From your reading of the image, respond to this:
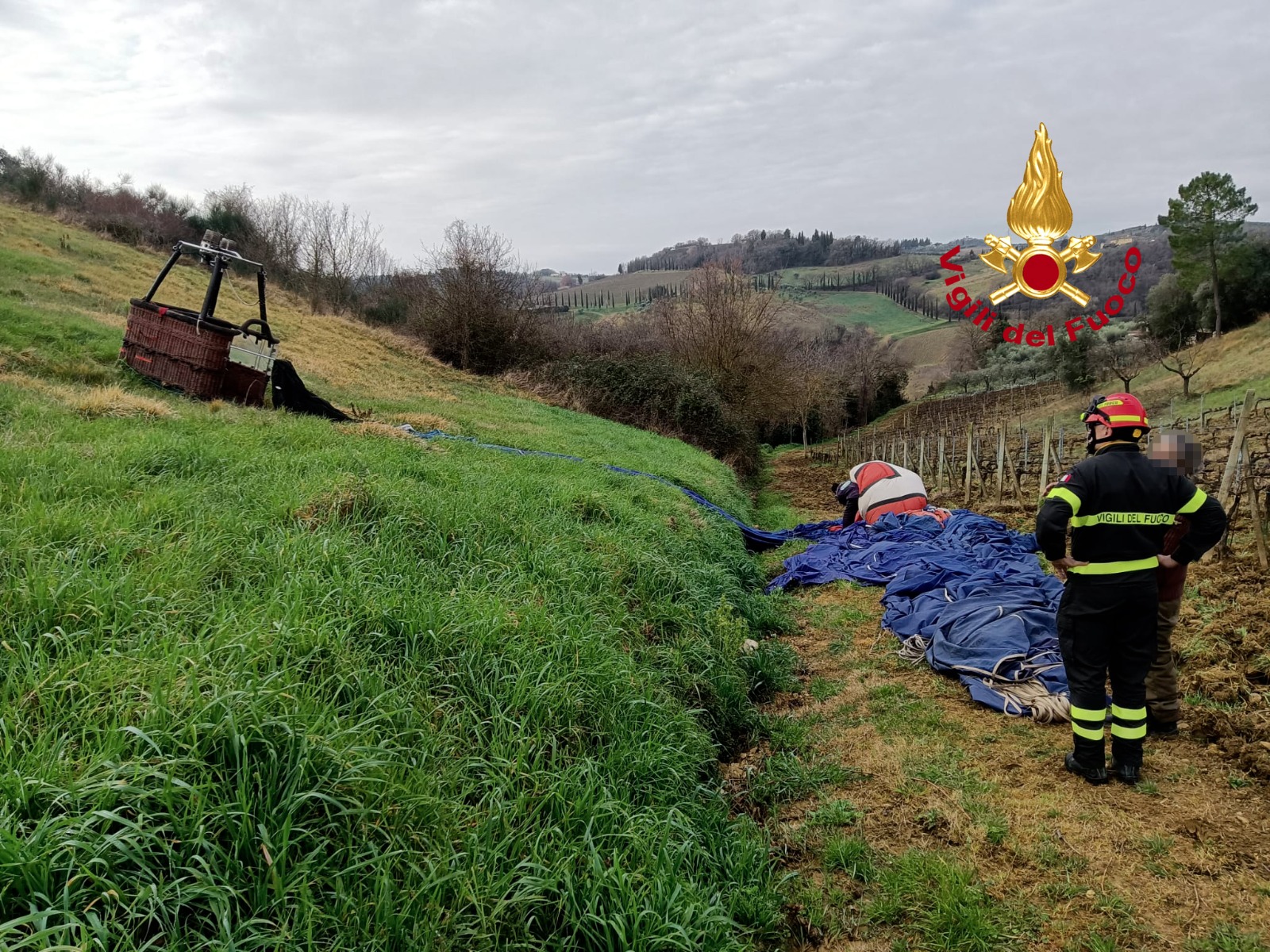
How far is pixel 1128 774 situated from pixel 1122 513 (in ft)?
4.81

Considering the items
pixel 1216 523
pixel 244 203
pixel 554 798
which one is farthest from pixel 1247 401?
pixel 244 203

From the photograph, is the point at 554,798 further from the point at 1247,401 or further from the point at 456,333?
the point at 456,333

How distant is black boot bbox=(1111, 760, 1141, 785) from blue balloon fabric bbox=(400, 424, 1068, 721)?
724 mm

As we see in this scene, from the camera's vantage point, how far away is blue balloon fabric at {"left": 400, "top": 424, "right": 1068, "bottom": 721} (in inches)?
197

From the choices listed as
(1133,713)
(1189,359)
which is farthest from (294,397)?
(1189,359)

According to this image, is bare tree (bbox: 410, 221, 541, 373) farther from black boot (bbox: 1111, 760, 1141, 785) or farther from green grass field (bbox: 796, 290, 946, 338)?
green grass field (bbox: 796, 290, 946, 338)

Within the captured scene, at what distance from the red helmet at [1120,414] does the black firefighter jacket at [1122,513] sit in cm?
12

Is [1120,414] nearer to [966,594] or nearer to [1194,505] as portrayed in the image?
[1194,505]

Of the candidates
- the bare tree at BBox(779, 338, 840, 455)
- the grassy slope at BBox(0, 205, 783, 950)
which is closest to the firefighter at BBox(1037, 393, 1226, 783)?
the grassy slope at BBox(0, 205, 783, 950)

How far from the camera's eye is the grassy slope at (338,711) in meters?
1.86

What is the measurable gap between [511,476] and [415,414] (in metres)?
5.57

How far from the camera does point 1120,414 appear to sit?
3.83m

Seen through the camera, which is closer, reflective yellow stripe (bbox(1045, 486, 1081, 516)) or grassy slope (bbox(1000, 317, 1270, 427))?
reflective yellow stripe (bbox(1045, 486, 1081, 516))

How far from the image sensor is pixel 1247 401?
7.98m
